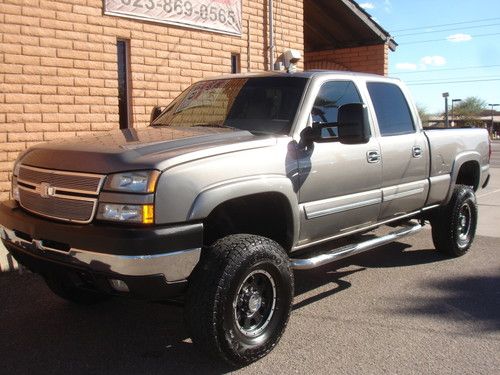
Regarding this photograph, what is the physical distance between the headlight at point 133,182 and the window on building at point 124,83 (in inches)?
174

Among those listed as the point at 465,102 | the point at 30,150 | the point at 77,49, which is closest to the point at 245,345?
the point at 30,150

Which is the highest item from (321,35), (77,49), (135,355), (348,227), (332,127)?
(321,35)

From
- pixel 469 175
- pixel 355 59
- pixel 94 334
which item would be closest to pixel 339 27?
pixel 355 59

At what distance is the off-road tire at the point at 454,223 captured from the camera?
6.43 m

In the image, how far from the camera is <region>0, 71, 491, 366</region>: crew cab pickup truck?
3.34m

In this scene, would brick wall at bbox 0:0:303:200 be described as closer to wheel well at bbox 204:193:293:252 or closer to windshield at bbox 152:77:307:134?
windshield at bbox 152:77:307:134

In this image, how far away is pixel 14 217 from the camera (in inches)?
153

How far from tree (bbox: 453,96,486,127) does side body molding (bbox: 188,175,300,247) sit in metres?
86.4

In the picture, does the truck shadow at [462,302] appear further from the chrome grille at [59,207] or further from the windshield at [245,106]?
the chrome grille at [59,207]

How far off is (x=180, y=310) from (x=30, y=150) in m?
1.83

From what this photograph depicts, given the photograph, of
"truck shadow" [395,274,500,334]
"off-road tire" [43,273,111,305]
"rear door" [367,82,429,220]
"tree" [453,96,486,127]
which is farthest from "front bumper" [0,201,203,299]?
"tree" [453,96,486,127]

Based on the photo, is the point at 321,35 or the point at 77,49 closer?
the point at 77,49

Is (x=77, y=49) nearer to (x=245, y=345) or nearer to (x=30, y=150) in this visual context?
(x=30, y=150)

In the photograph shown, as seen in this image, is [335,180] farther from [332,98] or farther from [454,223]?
[454,223]
